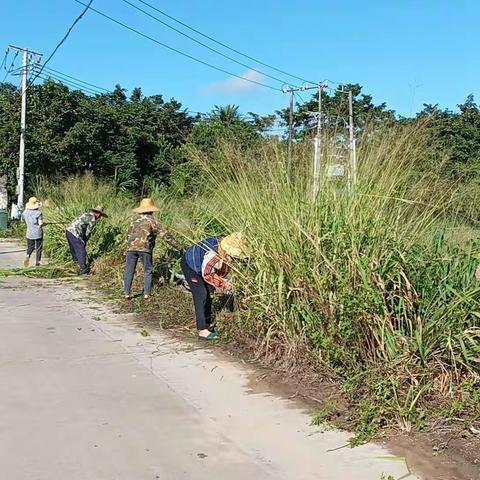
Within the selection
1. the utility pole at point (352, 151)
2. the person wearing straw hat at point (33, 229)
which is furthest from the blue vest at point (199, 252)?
the person wearing straw hat at point (33, 229)

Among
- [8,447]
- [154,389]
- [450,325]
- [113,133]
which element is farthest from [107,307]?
[113,133]

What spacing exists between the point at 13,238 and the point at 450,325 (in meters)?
23.2

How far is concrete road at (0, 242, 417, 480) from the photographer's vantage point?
384 cm

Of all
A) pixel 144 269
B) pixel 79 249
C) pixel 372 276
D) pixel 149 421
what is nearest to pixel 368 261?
pixel 372 276

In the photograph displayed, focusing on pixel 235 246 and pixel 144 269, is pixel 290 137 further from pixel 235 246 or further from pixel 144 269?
pixel 144 269

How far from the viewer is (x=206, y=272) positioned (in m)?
6.82

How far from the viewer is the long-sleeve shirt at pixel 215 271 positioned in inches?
265

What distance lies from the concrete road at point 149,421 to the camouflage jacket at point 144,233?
256 centimetres

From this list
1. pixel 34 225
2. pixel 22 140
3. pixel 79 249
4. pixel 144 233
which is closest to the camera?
pixel 144 233

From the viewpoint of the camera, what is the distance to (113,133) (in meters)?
39.6

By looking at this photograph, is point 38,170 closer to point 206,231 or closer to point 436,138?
point 206,231

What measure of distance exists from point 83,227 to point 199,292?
6.94m

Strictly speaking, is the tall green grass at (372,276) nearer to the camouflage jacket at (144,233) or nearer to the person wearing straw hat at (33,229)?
the camouflage jacket at (144,233)

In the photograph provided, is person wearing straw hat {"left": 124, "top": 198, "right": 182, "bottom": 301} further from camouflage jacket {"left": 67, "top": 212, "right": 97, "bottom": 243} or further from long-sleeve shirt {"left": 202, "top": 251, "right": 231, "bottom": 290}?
camouflage jacket {"left": 67, "top": 212, "right": 97, "bottom": 243}
